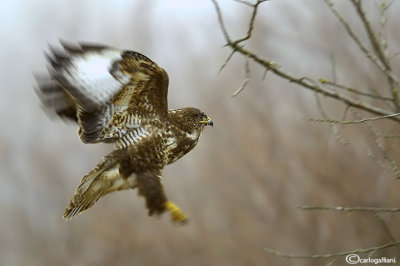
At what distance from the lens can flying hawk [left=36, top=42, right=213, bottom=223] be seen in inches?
119

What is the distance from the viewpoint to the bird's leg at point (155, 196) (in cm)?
255

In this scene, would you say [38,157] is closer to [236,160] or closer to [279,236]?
[236,160]

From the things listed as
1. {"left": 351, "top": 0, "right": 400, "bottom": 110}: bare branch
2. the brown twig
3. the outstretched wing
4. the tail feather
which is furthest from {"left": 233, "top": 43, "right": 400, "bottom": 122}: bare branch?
the tail feather

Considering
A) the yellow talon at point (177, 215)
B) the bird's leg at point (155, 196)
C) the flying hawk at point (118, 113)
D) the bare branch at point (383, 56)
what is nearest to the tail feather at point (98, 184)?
the flying hawk at point (118, 113)

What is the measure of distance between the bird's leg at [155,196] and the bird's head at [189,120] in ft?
1.33

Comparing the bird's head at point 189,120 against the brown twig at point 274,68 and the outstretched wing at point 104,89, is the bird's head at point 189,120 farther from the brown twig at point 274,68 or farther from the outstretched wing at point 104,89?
the brown twig at point 274,68

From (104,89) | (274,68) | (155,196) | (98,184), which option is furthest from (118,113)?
(274,68)

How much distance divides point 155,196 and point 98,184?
64 centimetres

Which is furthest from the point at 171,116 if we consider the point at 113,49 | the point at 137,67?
the point at 113,49

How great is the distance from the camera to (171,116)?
11.1 feet

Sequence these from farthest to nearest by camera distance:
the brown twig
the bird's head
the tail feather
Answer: the bird's head
the tail feather
the brown twig

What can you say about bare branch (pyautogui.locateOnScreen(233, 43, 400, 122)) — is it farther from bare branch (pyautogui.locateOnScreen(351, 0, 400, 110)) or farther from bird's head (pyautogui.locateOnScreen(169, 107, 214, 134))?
bird's head (pyautogui.locateOnScreen(169, 107, 214, 134))

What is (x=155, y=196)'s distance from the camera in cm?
281

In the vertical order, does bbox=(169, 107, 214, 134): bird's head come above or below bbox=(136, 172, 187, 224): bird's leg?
above
